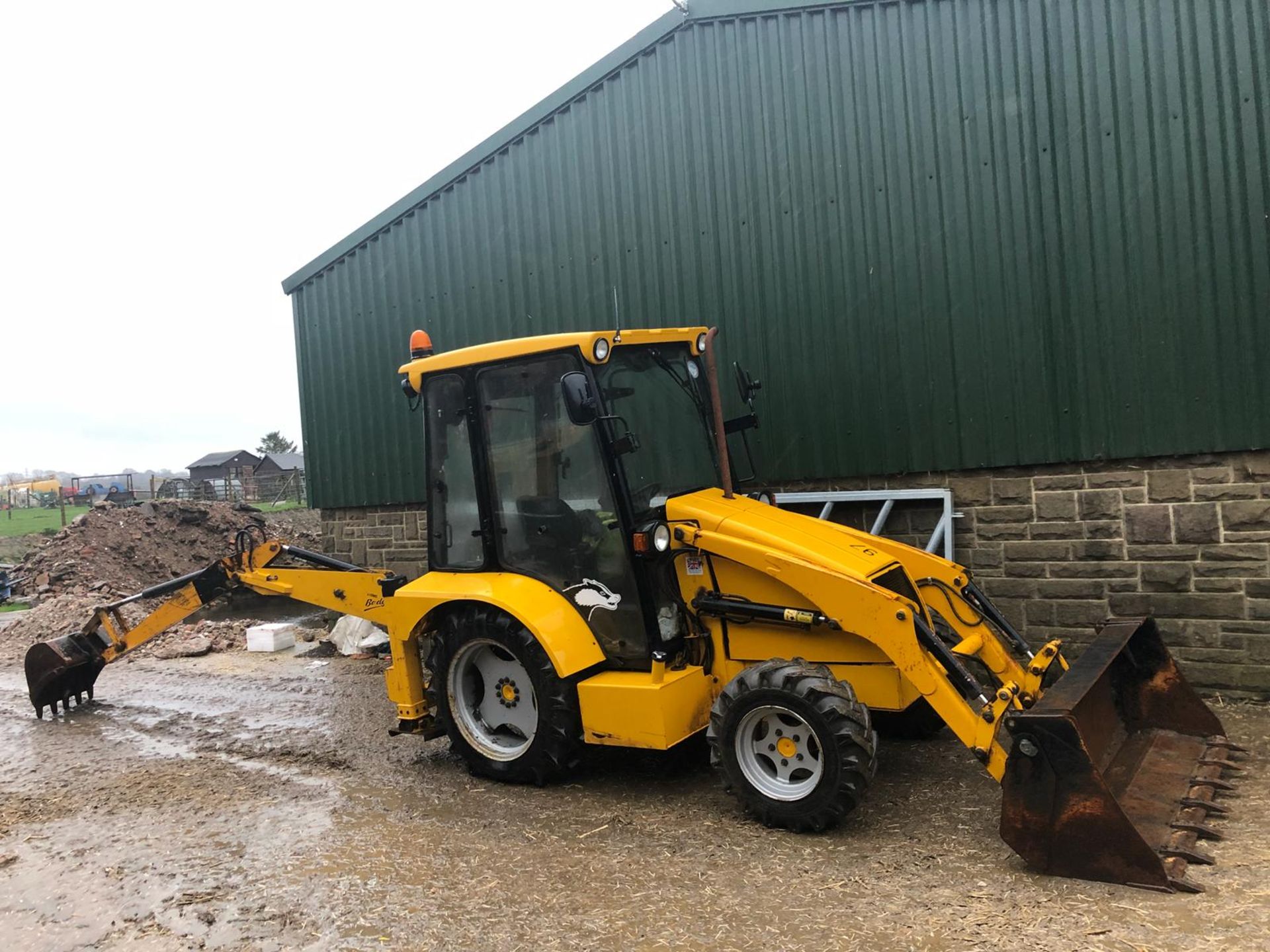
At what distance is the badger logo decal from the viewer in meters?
4.92

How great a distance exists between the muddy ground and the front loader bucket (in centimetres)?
12

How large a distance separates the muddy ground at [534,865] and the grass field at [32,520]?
73.8 ft

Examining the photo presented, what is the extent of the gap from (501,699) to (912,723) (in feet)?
8.37

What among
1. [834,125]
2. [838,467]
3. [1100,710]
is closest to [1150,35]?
[834,125]

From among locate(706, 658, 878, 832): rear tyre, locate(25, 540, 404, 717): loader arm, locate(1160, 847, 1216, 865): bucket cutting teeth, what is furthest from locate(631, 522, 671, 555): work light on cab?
locate(25, 540, 404, 717): loader arm

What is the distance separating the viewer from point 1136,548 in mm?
6270

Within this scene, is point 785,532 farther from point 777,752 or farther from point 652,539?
point 777,752

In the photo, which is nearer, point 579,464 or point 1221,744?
point 1221,744

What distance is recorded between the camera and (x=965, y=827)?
419 centimetres

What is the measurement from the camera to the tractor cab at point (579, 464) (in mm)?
4812

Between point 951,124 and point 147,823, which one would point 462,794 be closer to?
point 147,823

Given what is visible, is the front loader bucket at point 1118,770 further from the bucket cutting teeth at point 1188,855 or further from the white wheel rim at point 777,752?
the white wheel rim at point 777,752

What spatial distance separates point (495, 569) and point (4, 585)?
48.5 ft

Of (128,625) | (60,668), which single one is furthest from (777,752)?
(60,668)
